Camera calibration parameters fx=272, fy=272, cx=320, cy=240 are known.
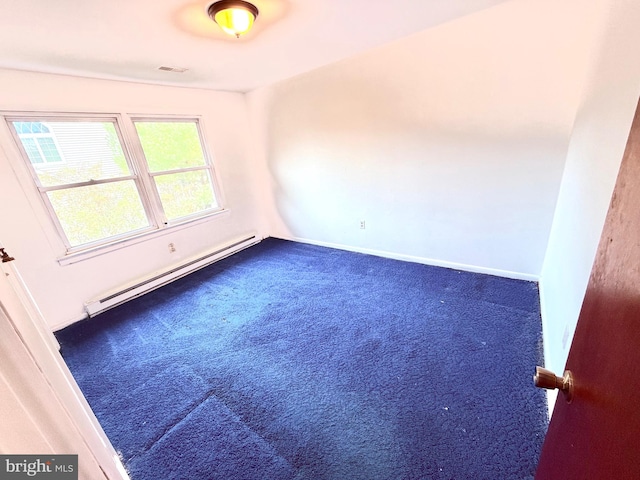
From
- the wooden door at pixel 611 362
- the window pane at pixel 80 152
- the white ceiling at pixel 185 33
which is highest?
the white ceiling at pixel 185 33

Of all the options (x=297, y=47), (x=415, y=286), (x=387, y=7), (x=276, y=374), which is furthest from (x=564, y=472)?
(x=297, y=47)

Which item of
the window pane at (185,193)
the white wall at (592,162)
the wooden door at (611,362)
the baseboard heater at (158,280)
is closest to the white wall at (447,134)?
the white wall at (592,162)

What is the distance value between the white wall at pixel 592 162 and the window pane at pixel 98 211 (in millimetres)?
3572

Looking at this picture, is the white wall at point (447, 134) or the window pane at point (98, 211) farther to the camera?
the window pane at point (98, 211)

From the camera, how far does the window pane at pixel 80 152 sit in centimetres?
232

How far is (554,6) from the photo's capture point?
1.76 m

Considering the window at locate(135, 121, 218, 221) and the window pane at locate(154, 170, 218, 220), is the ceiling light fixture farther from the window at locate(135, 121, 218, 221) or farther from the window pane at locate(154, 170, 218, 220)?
the window pane at locate(154, 170, 218, 220)

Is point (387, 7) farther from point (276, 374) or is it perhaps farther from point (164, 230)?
point (164, 230)

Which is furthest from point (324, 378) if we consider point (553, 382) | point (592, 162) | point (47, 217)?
point (47, 217)

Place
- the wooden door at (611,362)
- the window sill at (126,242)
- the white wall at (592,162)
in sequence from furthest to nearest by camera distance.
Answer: the window sill at (126,242) → the white wall at (592,162) → the wooden door at (611,362)

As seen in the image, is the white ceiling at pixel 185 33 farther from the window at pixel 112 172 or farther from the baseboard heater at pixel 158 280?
the baseboard heater at pixel 158 280

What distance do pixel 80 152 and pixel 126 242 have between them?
90cm

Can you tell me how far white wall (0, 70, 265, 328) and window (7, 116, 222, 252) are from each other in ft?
0.35

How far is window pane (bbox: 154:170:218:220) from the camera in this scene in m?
3.13
